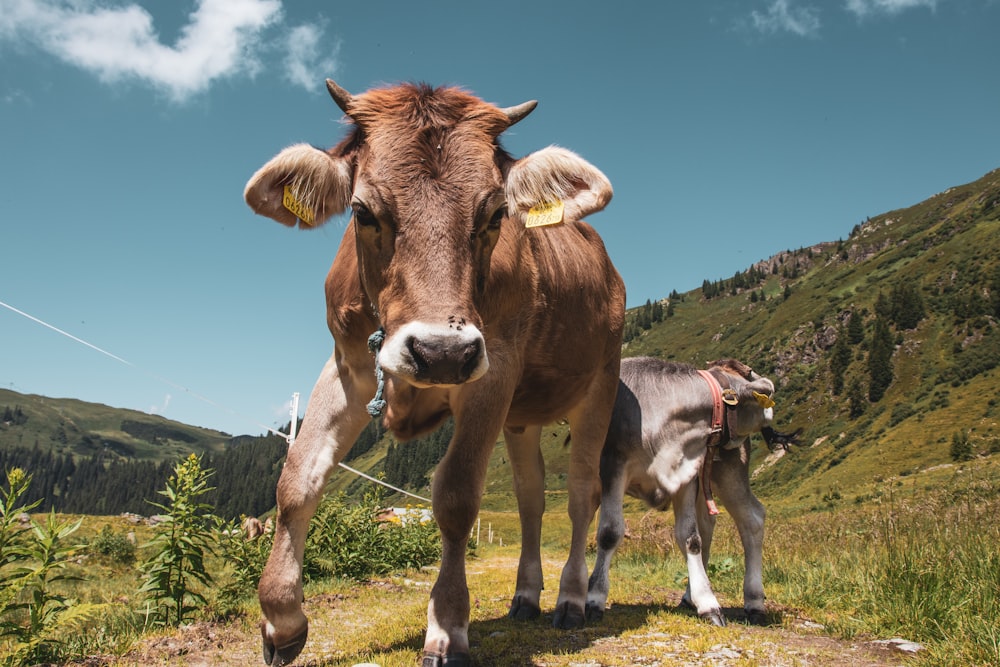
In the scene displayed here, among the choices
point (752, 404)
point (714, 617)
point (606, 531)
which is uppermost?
point (752, 404)

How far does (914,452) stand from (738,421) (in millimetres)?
99689

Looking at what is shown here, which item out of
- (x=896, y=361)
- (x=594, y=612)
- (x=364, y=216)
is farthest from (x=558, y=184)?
(x=896, y=361)

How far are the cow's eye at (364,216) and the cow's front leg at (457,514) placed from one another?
1144mm

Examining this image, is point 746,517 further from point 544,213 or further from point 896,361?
point 896,361

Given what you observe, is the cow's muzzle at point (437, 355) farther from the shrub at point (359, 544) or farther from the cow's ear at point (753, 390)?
the shrub at point (359, 544)

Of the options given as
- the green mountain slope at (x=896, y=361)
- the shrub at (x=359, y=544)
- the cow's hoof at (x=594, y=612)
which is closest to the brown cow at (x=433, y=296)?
the cow's hoof at (x=594, y=612)

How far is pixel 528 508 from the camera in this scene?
6309mm

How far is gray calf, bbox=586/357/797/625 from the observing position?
628 centimetres

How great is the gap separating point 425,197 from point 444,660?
232 cm

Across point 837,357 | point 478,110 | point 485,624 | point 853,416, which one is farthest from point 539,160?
point 837,357

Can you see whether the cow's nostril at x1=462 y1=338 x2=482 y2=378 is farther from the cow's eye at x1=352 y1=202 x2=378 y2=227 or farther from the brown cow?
the cow's eye at x1=352 y1=202 x2=378 y2=227

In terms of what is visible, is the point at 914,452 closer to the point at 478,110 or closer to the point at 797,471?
the point at 797,471

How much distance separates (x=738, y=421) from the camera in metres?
7.53

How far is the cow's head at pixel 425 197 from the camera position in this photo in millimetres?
3057
